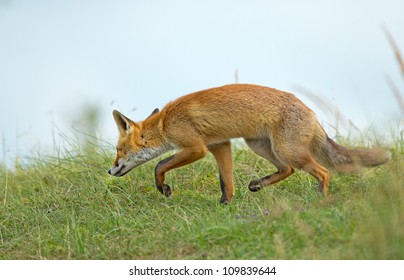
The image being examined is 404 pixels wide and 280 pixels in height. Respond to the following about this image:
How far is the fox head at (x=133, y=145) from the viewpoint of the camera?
864cm

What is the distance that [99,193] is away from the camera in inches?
365

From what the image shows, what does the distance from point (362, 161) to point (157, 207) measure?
2625 mm

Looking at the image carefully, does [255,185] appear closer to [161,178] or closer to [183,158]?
[183,158]

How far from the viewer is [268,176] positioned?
867 cm

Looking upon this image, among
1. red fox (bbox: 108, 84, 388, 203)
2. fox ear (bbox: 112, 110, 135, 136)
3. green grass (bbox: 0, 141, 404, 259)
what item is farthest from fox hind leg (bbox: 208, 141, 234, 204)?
fox ear (bbox: 112, 110, 135, 136)

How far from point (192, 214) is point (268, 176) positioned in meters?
1.27

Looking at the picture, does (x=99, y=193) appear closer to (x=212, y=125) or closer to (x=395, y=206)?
(x=212, y=125)

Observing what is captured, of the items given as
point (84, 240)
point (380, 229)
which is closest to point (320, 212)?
point (380, 229)

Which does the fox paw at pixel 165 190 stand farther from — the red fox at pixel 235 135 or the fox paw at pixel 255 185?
the fox paw at pixel 255 185

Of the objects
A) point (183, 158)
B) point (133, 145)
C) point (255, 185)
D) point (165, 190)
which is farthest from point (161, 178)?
point (255, 185)

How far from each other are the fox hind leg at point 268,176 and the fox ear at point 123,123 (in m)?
1.54

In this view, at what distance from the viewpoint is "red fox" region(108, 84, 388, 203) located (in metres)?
8.16

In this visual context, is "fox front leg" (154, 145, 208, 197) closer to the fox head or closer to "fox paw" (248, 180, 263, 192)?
the fox head

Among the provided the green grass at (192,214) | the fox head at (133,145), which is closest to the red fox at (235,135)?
the fox head at (133,145)
